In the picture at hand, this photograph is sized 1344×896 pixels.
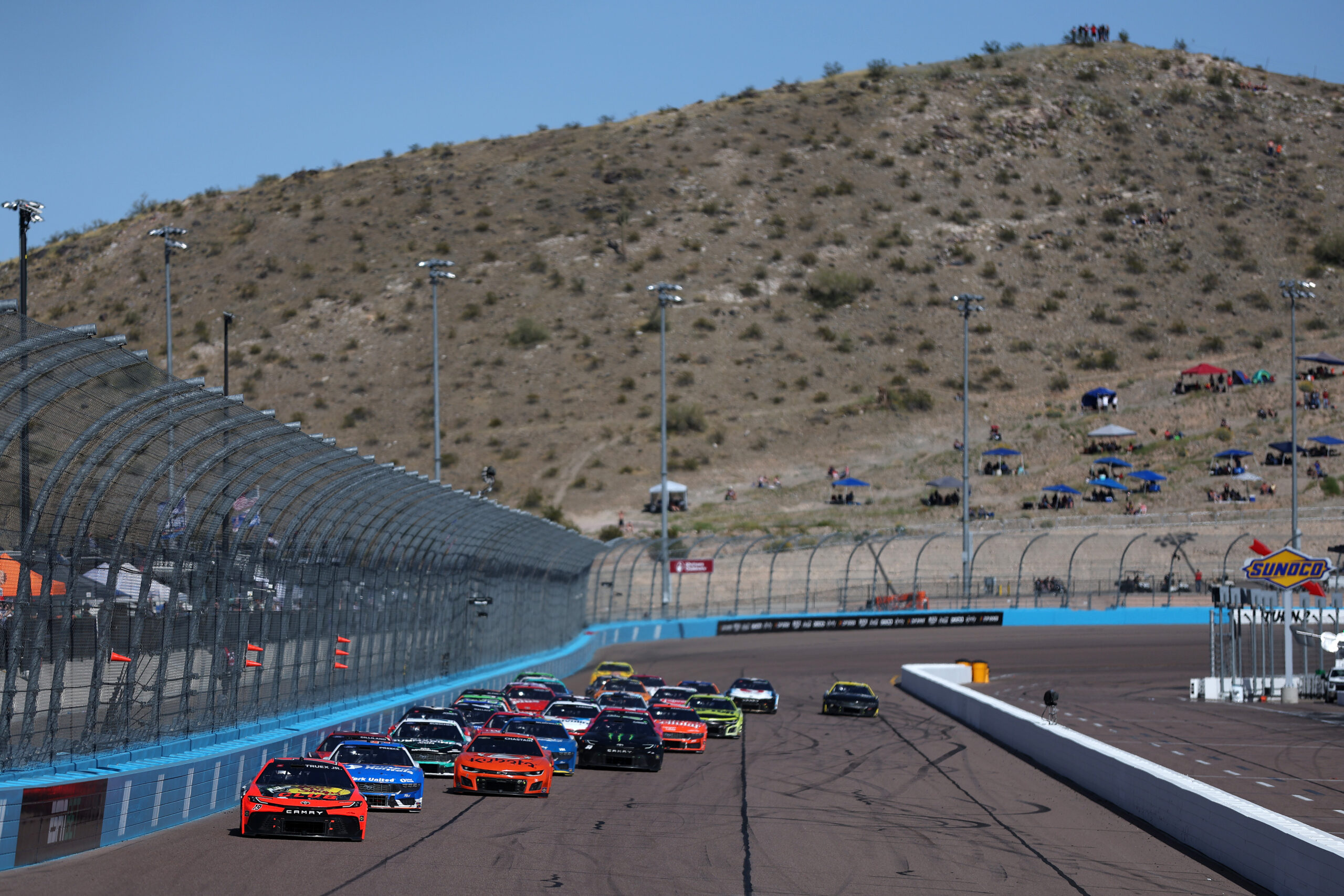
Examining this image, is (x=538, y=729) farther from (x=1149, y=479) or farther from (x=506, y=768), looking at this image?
(x=1149, y=479)

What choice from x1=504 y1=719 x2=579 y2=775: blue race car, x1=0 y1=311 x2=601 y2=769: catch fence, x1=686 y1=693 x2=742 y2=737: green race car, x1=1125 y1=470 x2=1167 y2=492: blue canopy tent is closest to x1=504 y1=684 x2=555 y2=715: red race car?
x1=686 y1=693 x2=742 y2=737: green race car

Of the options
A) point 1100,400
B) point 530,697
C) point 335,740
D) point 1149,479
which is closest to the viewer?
point 335,740

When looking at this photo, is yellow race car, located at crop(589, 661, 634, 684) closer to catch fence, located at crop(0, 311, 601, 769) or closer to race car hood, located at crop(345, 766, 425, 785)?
catch fence, located at crop(0, 311, 601, 769)

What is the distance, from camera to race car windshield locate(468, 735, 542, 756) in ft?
63.2

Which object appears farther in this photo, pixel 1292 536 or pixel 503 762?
pixel 1292 536

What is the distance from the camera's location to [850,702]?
33188 millimetres

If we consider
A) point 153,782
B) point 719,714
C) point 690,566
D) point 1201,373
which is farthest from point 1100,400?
point 153,782

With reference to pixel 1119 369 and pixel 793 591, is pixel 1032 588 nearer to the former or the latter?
pixel 793 591

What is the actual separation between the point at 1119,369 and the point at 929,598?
46.5 meters

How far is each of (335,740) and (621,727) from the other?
5454mm

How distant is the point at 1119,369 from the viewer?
100562 mm

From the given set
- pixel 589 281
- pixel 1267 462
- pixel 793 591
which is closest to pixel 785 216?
pixel 589 281

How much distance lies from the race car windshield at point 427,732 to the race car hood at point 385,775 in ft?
13.3

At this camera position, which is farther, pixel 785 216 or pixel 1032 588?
pixel 785 216
